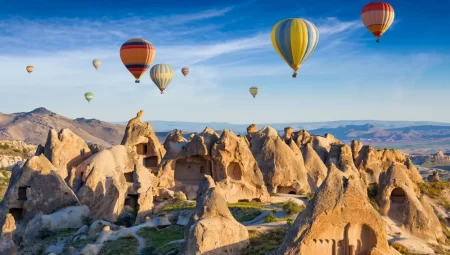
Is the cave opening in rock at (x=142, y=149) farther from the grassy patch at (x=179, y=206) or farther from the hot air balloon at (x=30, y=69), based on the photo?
the hot air balloon at (x=30, y=69)

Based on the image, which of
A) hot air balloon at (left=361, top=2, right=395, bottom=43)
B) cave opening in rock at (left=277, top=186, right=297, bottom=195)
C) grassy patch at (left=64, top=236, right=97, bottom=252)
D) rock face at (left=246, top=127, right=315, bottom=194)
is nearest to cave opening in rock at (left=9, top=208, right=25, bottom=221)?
grassy patch at (left=64, top=236, right=97, bottom=252)

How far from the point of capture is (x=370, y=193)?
112 ft

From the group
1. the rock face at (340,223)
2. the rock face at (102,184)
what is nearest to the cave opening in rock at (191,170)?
the rock face at (102,184)

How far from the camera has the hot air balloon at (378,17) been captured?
50562 mm

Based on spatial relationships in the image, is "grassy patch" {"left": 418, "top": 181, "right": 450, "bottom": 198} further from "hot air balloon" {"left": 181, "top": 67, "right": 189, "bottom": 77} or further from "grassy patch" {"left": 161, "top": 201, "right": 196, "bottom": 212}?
"hot air balloon" {"left": 181, "top": 67, "right": 189, "bottom": 77}

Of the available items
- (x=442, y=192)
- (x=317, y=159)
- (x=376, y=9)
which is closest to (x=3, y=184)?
(x=317, y=159)

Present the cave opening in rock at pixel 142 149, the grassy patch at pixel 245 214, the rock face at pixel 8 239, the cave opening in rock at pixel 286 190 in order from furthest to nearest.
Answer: the cave opening in rock at pixel 142 149, the cave opening in rock at pixel 286 190, the grassy patch at pixel 245 214, the rock face at pixel 8 239

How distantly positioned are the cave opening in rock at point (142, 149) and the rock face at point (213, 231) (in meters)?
22.8

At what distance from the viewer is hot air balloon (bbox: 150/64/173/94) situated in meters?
61.8

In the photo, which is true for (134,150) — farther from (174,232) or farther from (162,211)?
(174,232)

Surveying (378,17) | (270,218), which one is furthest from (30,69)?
(270,218)

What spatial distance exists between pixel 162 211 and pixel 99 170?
575 cm

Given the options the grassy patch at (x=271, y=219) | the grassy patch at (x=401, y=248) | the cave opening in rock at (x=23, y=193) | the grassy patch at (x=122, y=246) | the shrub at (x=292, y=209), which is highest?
the cave opening in rock at (x=23, y=193)

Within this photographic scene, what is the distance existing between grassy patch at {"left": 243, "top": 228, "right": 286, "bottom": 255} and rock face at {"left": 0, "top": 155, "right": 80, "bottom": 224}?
12.2m
